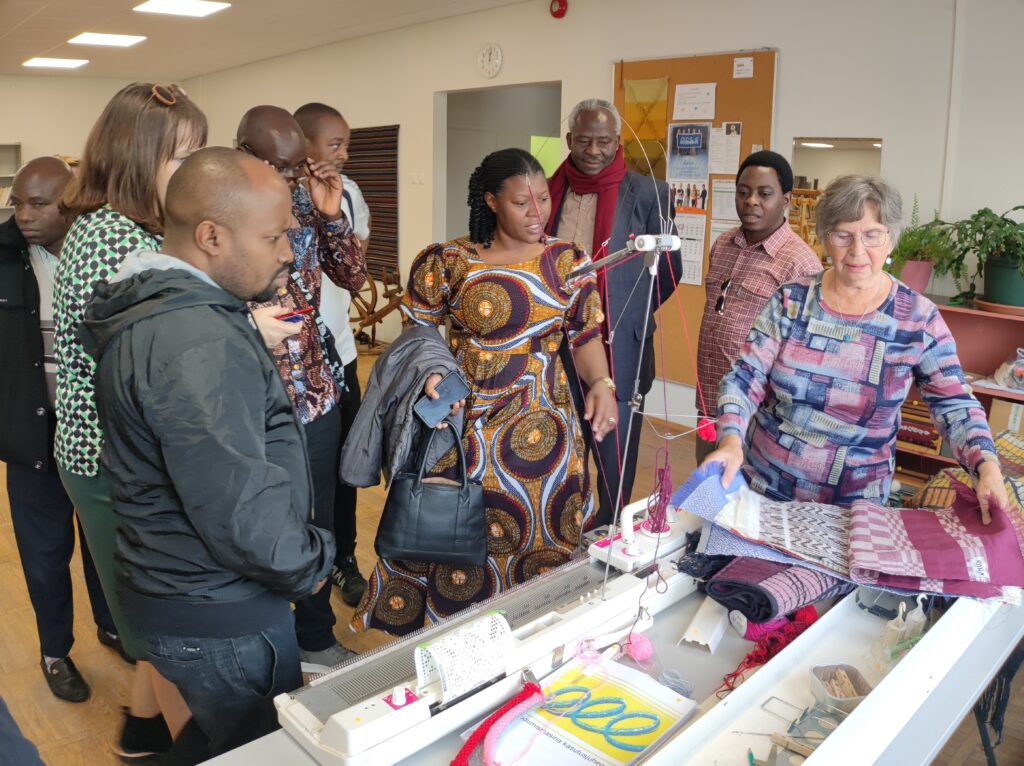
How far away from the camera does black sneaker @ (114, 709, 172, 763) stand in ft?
6.52

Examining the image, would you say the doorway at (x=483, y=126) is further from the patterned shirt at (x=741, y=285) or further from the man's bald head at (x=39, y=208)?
the man's bald head at (x=39, y=208)

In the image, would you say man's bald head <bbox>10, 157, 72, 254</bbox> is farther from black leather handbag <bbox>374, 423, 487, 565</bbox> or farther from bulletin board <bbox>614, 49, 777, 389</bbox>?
bulletin board <bbox>614, 49, 777, 389</bbox>

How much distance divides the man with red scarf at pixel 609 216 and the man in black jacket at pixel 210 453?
4.87 feet

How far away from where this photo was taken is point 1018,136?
141 inches

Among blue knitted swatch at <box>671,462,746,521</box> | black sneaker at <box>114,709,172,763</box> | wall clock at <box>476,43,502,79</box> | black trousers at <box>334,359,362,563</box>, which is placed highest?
wall clock at <box>476,43,502,79</box>

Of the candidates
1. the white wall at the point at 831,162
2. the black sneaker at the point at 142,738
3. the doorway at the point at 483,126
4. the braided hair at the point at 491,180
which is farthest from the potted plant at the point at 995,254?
the doorway at the point at 483,126

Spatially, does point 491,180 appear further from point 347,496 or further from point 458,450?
point 347,496

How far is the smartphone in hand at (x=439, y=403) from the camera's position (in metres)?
1.96

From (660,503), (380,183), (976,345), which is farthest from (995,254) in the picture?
(380,183)

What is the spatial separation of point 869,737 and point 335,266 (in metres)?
1.75

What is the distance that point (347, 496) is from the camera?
2832 millimetres

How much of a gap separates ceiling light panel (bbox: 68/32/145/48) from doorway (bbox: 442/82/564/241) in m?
3.02

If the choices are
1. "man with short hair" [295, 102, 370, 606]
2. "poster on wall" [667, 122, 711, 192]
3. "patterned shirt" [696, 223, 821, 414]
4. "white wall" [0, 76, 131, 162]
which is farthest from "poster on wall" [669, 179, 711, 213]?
"white wall" [0, 76, 131, 162]

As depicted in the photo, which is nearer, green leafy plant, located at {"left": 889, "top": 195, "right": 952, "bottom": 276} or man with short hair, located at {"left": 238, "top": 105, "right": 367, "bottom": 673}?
man with short hair, located at {"left": 238, "top": 105, "right": 367, "bottom": 673}
